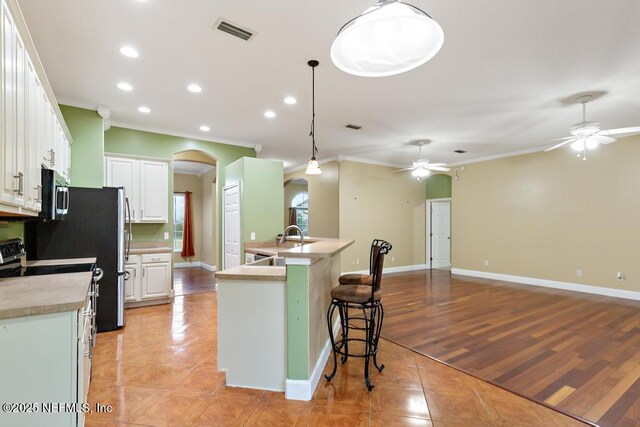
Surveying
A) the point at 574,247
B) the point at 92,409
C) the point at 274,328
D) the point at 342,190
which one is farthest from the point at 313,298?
the point at 574,247

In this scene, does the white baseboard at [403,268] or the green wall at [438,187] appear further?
the green wall at [438,187]

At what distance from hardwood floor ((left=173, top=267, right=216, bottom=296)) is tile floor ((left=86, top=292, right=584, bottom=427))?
109 inches

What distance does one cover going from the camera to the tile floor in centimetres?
202

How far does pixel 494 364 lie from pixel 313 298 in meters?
1.87

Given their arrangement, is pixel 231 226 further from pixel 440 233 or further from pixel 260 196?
pixel 440 233

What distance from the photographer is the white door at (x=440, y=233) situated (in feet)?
29.1

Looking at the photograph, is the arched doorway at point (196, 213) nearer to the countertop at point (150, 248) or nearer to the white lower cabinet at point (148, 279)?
the countertop at point (150, 248)

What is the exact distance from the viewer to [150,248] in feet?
16.4

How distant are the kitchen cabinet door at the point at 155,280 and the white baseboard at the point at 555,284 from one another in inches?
264

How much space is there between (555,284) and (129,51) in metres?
8.05

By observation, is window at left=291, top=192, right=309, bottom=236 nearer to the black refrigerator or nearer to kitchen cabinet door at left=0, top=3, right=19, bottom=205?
the black refrigerator

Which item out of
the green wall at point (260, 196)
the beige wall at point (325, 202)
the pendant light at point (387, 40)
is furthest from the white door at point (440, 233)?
the pendant light at point (387, 40)

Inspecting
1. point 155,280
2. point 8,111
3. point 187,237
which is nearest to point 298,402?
point 8,111

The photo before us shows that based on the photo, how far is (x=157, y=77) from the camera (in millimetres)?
3451
